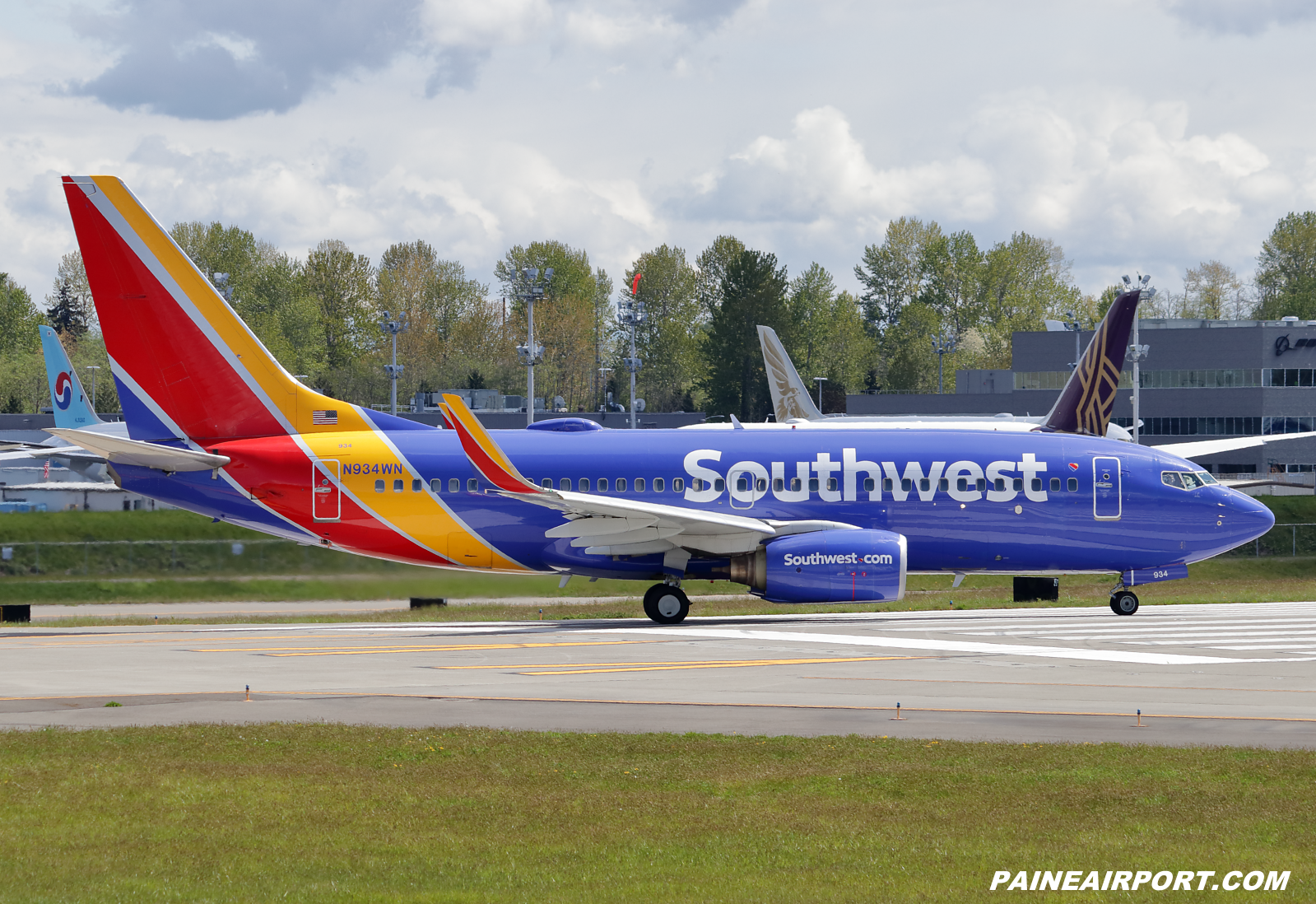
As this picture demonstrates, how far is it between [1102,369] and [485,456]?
1104 inches

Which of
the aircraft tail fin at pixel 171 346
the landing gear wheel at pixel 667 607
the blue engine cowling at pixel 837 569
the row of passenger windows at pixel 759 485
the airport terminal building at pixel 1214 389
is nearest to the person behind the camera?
the blue engine cowling at pixel 837 569

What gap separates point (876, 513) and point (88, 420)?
42680 mm

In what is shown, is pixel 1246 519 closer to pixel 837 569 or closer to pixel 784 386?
pixel 837 569

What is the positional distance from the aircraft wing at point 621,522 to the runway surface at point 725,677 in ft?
6.19

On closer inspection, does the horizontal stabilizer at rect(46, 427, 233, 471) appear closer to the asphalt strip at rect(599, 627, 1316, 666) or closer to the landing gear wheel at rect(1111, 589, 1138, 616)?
the asphalt strip at rect(599, 627, 1316, 666)

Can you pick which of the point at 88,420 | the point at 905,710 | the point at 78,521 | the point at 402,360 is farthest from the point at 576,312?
the point at 905,710

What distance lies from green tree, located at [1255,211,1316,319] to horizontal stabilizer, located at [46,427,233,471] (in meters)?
147

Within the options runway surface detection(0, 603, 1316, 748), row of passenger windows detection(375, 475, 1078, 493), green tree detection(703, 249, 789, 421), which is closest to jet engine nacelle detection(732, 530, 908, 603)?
runway surface detection(0, 603, 1316, 748)

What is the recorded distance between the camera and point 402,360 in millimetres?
146125

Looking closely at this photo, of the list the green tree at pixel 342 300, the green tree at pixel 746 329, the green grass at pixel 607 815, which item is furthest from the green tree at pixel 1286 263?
the green grass at pixel 607 815

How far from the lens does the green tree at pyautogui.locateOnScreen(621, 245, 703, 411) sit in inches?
5965

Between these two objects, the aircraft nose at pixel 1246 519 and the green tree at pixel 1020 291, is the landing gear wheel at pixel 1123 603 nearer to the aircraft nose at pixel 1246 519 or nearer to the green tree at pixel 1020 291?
the aircraft nose at pixel 1246 519

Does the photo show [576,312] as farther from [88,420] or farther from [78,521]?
[78,521]

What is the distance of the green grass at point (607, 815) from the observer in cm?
1041
